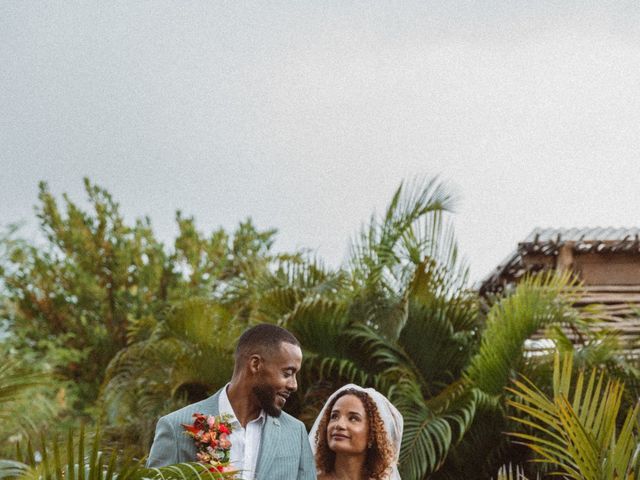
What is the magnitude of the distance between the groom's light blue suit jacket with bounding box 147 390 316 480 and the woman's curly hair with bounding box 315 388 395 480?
0.72m

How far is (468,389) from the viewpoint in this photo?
10281mm

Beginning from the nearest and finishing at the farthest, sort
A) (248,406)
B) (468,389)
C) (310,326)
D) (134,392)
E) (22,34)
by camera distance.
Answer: (248,406)
(468,389)
(310,326)
(134,392)
(22,34)

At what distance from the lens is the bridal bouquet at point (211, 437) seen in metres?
4.64

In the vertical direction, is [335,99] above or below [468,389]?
above

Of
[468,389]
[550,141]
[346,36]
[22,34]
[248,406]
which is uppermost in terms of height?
[22,34]

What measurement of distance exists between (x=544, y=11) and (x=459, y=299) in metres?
5.80

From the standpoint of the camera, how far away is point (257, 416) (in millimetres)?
4926

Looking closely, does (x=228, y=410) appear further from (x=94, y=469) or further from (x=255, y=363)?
(x=94, y=469)

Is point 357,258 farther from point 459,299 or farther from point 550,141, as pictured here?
point 550,141

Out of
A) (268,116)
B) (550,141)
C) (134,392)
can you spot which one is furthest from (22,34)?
(134,392)

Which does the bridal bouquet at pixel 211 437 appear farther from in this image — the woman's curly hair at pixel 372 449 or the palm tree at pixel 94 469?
the woman's curly hair at pixel 372 449

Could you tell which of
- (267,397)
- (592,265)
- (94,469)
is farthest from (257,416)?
(592,265)

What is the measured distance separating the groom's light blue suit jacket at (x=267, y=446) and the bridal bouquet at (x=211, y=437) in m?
0.07

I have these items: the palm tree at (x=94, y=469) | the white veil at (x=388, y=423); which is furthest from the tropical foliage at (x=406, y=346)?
the palm tree at (x=94, y=469)
